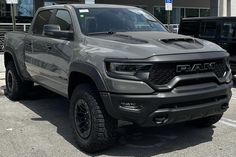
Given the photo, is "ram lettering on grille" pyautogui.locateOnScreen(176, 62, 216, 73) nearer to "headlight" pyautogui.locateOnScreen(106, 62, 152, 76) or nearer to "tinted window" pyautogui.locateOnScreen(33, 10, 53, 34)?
"headlight" pyautogui.locateOnScreen(106, 62, 152, 76)

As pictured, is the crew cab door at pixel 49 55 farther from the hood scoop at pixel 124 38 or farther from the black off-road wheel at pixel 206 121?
the black off-road wheel at pixel 206 121

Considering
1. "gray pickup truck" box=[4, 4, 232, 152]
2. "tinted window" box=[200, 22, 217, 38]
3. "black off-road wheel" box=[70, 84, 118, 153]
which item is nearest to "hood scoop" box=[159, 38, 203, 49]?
"gray pickup truck" box=[4, 4, 232, 152]

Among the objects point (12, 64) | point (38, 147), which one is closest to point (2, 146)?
point (38, 147)

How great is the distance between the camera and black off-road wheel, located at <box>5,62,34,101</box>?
27.3ft

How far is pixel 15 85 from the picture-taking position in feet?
27.4

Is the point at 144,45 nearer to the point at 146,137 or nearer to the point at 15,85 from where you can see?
the point at 146,137

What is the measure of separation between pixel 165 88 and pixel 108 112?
703 millimetres

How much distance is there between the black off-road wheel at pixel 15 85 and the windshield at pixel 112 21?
9.32 feet

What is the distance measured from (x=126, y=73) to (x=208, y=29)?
22.9 feet

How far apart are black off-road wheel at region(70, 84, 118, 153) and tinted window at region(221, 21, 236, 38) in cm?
613

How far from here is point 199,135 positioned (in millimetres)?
5941

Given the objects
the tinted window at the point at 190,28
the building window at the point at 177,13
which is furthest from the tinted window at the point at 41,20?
the building window at the point at 177,13

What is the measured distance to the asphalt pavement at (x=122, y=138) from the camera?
17.2ft

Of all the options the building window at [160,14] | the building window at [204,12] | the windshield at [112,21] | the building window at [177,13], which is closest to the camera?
the windshield at [112,21]
